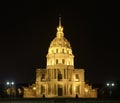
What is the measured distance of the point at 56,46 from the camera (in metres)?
137

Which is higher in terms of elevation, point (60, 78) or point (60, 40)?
point (60, 40)

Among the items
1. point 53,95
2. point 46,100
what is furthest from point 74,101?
point 53,95

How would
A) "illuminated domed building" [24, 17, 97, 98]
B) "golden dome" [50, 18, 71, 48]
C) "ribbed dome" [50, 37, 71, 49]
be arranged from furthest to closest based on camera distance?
"golden dome" [50, 18, 71, 48], "ribbed dome" [50, 37, 71, 49], "illuminated domed building" [24, 17, 97, 98]

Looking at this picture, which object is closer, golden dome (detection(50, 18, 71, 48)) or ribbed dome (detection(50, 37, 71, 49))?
ribbed dome (detection(50, 37, 71, 49))

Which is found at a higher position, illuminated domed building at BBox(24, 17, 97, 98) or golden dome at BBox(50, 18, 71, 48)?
golden dome at BBox(50, 18, 71, 48)

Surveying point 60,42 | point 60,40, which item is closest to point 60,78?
point 60,42

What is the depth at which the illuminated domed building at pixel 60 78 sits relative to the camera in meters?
132

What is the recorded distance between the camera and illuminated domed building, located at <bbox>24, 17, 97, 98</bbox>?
132 metres

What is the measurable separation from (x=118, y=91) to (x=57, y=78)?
16.3 m

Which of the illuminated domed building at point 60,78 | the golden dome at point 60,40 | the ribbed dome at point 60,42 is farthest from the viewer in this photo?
the golden dome at point 60,40

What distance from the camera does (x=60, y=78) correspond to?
438 ft

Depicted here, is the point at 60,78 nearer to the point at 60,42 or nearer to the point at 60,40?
the point at 60,42

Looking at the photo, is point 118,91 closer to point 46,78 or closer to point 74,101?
point 46,78

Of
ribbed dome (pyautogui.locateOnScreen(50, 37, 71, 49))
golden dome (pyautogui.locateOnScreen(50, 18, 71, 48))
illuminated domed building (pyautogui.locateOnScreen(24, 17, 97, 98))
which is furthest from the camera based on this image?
golden dome (pyautogui.locateOnScreen(50, 18, 71, 48))
